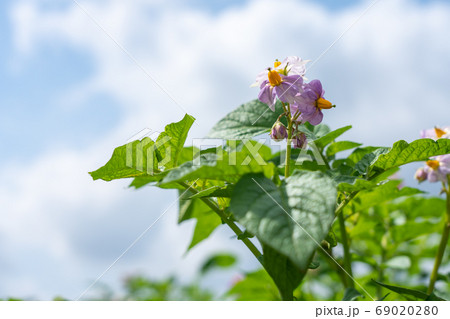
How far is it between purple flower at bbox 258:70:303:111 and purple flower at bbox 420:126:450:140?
54cm

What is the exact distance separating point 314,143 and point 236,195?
1.59ft

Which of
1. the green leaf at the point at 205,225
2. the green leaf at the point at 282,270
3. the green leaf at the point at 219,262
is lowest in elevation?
the green leaf at the point at 282,270

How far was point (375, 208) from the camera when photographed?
5.01ft

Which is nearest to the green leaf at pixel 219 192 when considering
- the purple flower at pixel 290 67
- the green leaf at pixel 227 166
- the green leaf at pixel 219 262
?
the green leaf at pixel 227 166

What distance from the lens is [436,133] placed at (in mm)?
1253

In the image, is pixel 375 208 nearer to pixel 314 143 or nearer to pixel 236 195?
pixel 314 143

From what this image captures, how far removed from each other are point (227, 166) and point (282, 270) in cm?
17

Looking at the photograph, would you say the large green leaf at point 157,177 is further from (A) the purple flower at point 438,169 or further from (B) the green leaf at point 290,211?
(A) the purple flower at point 438,169

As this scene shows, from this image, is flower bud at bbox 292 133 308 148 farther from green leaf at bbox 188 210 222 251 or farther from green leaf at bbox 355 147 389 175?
green leaf at bbox 188 210 222 251

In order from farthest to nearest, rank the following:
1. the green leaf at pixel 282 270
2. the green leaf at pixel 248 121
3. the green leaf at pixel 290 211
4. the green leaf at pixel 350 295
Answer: the green leaf at pixel 248 121 < the green leaf at pixel 350 295 < the green leaf at pixel 282 270 < the green leaf at pixel 290 211

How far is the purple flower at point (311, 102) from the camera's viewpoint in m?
0.92

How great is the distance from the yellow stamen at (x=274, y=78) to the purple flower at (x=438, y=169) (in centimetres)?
52
